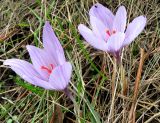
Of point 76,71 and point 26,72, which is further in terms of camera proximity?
point 76,71

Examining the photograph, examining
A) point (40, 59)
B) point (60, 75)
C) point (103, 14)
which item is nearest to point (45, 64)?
point (40, 59)

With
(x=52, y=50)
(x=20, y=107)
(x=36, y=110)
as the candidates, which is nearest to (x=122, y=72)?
(x=52, y=50)

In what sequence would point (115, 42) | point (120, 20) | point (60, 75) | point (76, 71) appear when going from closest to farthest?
point (60, 75) < point (115, 42) < point (120, 20) < point (76, 71)

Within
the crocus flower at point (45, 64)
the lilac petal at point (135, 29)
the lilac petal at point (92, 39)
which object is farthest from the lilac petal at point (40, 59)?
the lilac petal at point (135, 29)

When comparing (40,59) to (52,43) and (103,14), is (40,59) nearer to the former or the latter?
(52,43)

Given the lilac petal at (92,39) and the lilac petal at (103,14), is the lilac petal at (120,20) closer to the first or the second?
the lilac petal at (103,14)

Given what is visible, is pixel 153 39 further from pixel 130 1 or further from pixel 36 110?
pixel 36 110
